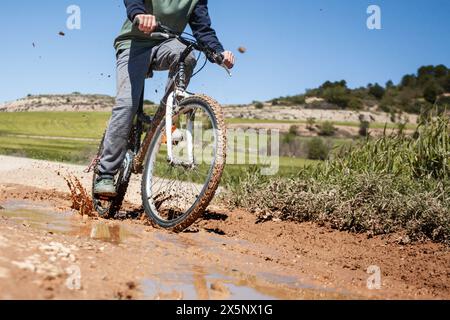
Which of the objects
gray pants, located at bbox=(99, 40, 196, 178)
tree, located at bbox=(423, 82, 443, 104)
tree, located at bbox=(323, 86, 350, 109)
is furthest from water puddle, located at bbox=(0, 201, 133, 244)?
tree, located at bbox=(423, 82, 443, 104)

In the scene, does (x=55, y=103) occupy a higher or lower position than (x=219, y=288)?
higher

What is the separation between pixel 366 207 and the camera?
15.0 feet

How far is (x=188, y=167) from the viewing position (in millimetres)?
4219

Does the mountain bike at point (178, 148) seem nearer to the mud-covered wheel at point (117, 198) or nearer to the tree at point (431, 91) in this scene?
the mud-covered wheel at point (117, 198)

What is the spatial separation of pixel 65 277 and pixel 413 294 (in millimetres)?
1647

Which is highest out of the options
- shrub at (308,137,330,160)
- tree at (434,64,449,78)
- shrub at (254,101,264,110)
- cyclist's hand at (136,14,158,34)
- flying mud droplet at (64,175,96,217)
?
tree at (434,64,449,78)

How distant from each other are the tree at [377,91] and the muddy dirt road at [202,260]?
93.6m

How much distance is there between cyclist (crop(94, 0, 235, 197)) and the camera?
4.40 m

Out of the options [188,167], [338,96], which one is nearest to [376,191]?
[188,167]

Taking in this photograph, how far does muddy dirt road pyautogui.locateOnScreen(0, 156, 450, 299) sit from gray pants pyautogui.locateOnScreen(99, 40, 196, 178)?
0.72 m

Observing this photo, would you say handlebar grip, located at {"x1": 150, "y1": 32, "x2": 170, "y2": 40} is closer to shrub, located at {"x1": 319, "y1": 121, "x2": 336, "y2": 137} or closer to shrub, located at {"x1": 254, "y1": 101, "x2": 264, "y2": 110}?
shrub, located at {"x1": 319, "y1": 121, "x2": 336, "y2": 137}

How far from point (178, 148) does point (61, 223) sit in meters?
1.12

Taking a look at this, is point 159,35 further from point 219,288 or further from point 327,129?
point 327,129
